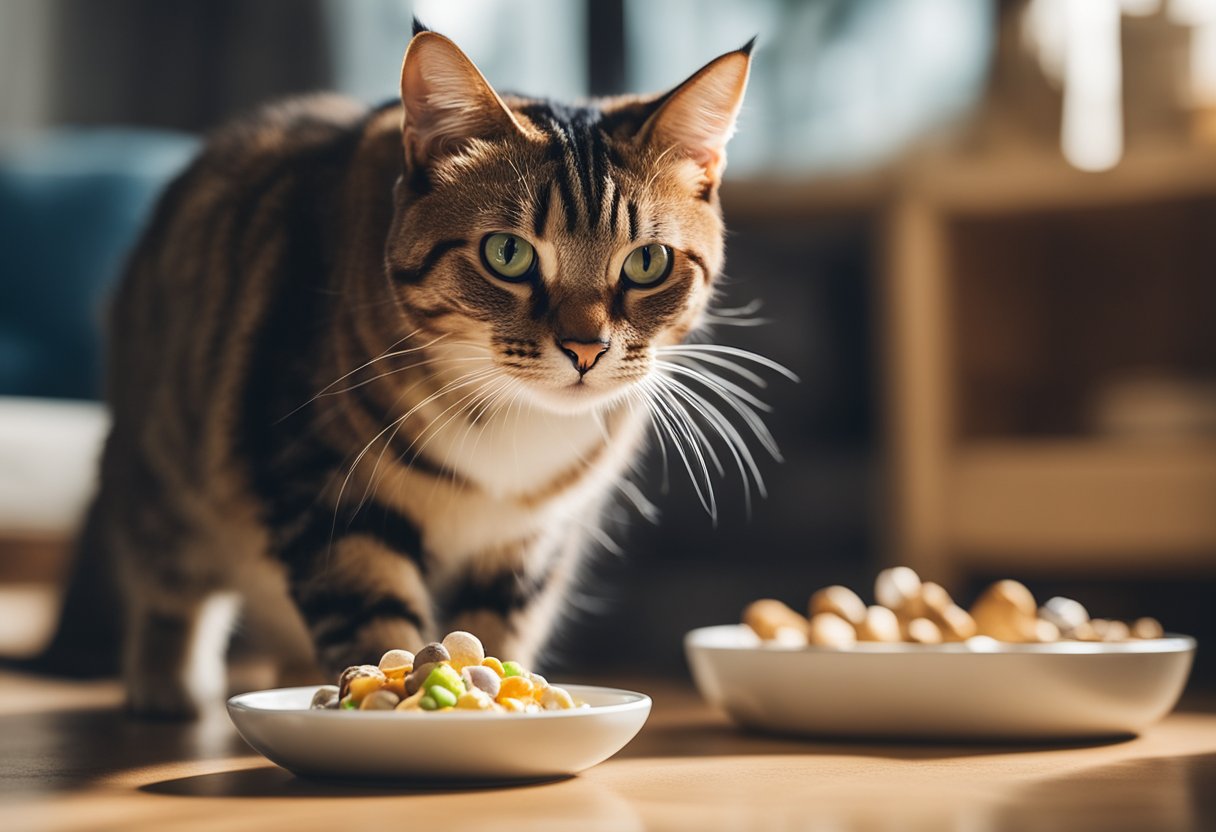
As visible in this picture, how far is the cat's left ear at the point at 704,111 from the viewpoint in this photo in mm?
1213

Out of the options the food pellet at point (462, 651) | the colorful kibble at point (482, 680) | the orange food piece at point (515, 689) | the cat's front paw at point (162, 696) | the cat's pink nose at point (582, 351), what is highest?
the cat's pink nose at point (582, 351)

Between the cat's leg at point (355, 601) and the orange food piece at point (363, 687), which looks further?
the cat's leg at point (355, 601)

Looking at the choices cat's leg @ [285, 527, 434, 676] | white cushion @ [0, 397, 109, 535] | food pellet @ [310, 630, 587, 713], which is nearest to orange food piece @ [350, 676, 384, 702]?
food pellet @ [310, 630, 587, 713]

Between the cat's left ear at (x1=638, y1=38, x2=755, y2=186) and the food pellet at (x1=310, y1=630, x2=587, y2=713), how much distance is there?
0.50 meters

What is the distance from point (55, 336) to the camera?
112 inches

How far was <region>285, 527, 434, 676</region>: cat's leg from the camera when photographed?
125cm

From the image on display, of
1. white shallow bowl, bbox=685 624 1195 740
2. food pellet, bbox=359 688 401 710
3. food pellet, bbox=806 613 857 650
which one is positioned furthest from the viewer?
food pellet, bbox=806 613 857 650

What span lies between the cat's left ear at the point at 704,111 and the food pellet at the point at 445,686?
0.50m

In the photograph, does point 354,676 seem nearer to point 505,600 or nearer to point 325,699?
point 325,699

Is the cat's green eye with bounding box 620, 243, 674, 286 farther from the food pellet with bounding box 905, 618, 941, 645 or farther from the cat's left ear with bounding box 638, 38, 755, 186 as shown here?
the food pellet with bounding box 905, 618, 941, 645

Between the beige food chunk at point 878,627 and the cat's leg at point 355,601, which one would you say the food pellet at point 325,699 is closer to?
the cat's leg at point 355,601

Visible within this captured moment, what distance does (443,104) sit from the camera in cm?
120

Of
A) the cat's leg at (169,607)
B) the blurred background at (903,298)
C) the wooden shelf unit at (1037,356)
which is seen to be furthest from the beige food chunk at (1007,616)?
the wooden shelf unit at (1037,356)

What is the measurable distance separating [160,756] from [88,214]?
2.09 metres
